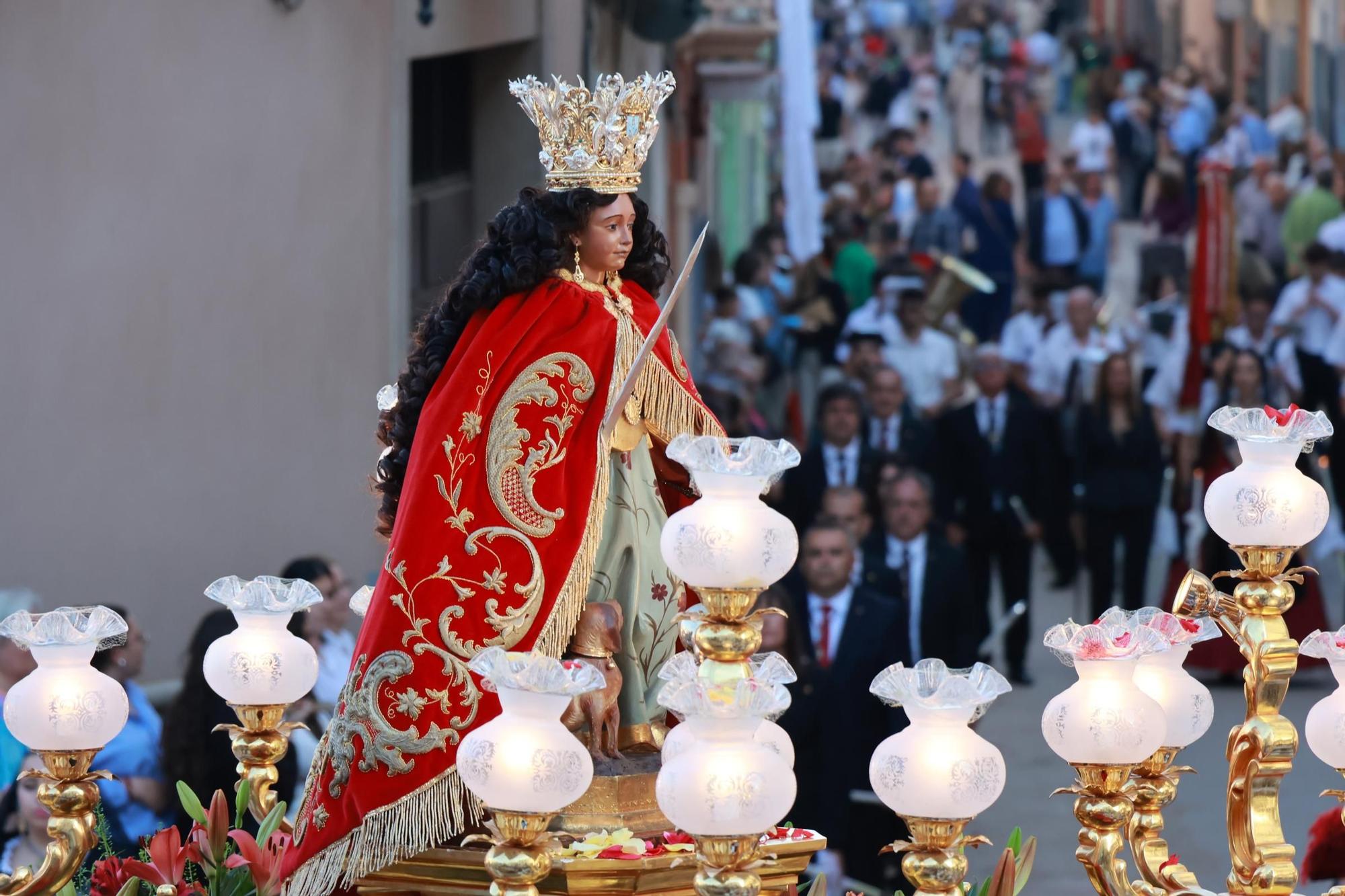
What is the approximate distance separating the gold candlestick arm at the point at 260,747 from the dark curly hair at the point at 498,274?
1.74ft

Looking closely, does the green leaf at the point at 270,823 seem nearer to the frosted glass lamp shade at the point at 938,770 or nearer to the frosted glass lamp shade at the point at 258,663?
the frosted glass lamp shade at the point at 258,663

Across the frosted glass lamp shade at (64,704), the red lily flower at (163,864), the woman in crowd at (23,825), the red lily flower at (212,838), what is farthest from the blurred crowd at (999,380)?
the frosted glass lamp shade at (64,704)

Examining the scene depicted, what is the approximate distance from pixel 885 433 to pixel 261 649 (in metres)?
7.00

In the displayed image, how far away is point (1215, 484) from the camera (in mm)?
4648

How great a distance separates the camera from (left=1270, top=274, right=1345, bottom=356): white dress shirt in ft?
49.5

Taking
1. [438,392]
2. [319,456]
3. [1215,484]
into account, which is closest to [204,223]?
[319,456]

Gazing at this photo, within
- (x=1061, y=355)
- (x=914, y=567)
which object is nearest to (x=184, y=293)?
(x=914, y=567)

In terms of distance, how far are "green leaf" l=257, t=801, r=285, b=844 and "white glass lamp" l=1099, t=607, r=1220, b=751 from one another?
6.12 feet

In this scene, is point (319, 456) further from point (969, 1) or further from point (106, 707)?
point (969, 1)

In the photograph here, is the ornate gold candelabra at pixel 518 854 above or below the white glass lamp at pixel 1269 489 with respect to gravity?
below

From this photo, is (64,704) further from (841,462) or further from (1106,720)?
(841,462)

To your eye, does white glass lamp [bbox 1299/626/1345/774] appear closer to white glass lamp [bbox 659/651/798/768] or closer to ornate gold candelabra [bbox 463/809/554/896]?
white glass lamp [bbox 659/651/798/768]

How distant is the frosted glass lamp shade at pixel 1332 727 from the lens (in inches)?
180

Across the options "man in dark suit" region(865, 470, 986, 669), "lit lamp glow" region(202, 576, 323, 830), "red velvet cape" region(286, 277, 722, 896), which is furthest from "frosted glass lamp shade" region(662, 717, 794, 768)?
"man in dark suit" region(865, 470, 986, 669)
